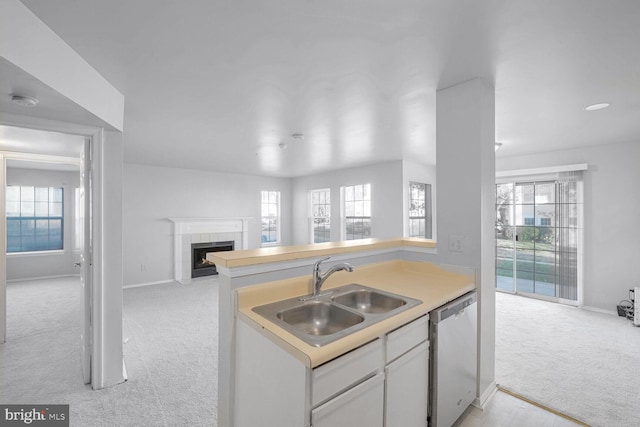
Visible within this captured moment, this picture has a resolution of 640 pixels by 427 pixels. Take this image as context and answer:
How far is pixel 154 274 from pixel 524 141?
7007 millimetres

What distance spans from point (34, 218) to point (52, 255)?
0.88 meters

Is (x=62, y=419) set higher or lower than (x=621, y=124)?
lower

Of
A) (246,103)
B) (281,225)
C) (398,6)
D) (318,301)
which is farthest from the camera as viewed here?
(281,225)

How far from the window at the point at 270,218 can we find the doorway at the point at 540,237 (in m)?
5.29

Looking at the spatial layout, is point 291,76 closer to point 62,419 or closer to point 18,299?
point 62,419

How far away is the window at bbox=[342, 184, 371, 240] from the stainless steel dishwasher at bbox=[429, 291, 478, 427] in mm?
4040

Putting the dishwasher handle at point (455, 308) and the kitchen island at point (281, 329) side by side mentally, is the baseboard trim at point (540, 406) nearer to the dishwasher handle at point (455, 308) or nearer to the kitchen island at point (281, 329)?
the dishwasher handle at point (455, 308)

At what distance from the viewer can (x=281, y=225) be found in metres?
7.82

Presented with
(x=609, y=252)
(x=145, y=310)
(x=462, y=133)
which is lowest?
(x=145, y=310)

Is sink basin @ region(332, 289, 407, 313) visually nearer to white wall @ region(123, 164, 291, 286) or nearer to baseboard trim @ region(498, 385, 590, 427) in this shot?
baseboard trim @ region(498, 385, 590, 427)

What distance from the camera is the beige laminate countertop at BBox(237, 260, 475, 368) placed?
3.63ft

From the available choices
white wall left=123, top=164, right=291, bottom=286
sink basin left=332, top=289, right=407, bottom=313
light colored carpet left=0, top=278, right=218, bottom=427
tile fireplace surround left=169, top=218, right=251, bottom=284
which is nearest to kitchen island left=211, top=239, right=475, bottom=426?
sink basin left=332, top=289, right=407, bottom=313

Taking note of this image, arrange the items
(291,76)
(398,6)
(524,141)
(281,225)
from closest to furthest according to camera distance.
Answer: (398,6) < (291,76) < (524,141) < (281,225)

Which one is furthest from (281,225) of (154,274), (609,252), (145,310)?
(609,252)
